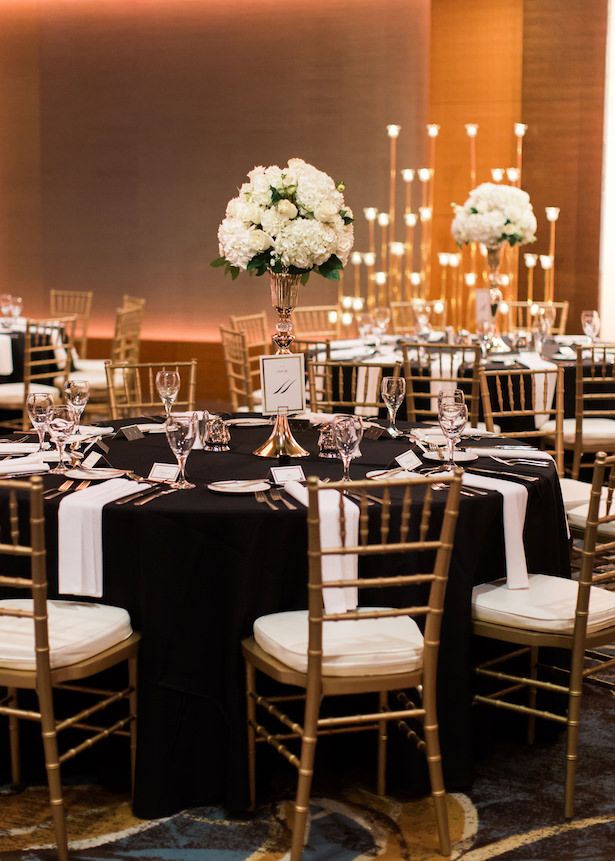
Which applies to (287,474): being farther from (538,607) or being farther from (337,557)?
(538,607)

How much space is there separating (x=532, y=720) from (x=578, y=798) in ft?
1.31

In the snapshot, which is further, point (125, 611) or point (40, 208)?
point (40, 208)

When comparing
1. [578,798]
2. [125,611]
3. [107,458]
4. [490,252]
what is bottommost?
[578,798]

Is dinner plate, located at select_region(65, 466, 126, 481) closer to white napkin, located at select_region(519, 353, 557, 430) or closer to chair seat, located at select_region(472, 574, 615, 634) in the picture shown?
chair seat, located at select_region(472, 574, 615, 634)

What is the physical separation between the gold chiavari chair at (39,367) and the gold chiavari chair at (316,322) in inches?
63.6

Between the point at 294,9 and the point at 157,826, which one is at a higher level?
the point at 294,9

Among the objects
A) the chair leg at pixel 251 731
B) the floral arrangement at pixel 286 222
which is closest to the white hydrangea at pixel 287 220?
the floral arrangement at pixel 286 222

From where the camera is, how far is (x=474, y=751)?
3.32 meters

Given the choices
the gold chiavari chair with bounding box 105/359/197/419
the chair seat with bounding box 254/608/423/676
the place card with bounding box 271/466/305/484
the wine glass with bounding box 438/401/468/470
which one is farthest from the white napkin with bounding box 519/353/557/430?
the chair seat with bounding box 254/608/423/676

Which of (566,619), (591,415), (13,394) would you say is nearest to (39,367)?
(13,394)

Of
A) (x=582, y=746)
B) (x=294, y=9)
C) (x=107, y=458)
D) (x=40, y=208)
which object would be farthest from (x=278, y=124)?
(x=582, y=746)

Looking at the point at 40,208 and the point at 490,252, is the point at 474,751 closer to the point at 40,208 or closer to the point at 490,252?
the point at 490,252

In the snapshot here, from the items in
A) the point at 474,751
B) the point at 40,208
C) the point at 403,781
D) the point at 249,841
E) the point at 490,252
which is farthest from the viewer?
the point at 40,208

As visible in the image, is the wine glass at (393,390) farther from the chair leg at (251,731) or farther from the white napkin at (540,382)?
the white napkin at (540,382)
